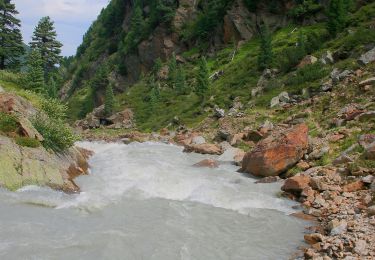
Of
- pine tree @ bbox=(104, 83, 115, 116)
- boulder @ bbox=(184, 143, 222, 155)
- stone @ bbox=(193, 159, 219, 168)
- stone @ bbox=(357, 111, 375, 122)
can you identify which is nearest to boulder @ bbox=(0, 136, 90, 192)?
stone @ bbox=(193, 159, 219, 168)

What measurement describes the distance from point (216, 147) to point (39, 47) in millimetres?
39493

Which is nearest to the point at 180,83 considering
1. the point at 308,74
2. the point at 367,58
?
the point at 308,74

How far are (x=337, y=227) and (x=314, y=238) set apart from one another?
3.10 ft

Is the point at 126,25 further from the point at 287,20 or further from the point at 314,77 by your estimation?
the point at 314,77

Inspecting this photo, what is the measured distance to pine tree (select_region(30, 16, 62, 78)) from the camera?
6025cm

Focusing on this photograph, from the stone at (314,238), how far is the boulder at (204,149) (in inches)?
779

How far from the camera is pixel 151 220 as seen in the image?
53.9 ft

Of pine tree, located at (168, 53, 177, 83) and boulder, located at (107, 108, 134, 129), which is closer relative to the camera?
boulder, located at (107, 108, 134, 129)

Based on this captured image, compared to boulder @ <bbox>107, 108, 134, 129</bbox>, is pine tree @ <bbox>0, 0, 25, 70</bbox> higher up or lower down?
higher up

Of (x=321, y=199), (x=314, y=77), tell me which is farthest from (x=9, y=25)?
(x=321, y=199)

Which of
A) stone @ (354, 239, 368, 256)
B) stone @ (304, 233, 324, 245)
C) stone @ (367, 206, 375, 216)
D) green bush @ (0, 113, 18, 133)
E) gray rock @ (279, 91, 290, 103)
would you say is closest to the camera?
stone @ (354, 239, 368, 256)

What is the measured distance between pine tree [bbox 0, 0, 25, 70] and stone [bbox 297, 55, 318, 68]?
37.8 m

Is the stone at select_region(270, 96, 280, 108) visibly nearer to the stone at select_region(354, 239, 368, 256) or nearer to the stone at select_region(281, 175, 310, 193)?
the stone at select_region(281, 175, 310, 193)

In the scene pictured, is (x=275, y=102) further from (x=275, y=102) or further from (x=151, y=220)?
(x=151, y=220)
